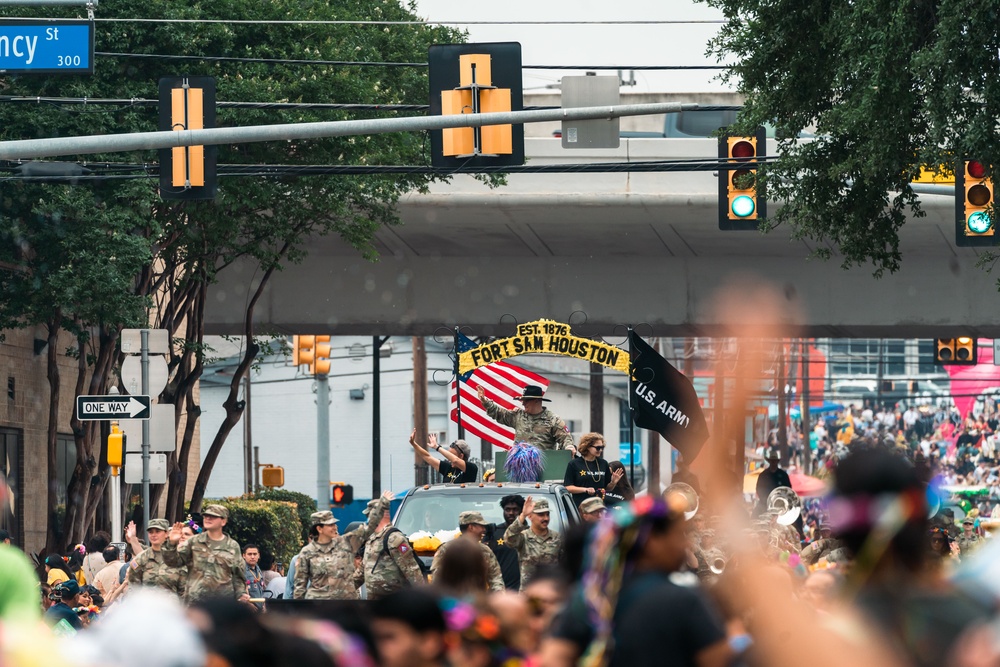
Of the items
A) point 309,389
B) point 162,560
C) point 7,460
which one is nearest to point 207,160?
point 162,560

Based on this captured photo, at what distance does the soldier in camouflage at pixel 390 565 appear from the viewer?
13.8m

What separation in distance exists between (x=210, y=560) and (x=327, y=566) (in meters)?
1.14

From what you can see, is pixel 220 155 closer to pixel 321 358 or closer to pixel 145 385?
pixel 145 385

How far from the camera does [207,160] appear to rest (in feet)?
53.1

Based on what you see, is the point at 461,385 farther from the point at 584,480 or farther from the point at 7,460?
the point at 7,460

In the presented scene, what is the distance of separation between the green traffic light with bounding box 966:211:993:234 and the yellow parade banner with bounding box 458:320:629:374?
204 inches

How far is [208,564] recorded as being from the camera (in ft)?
46.6

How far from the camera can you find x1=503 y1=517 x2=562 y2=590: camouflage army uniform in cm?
1407

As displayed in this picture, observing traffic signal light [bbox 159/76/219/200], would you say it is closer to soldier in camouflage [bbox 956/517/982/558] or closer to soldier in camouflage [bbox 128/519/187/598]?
soldier in camouflage [bbox 128/519/187/598]

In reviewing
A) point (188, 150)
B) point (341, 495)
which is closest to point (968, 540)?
point (188, 150)

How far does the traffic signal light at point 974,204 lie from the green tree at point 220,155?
31.1ft

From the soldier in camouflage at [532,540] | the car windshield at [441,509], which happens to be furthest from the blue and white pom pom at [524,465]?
the soldier in camouflage at [532,540]

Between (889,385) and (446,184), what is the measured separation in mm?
85083

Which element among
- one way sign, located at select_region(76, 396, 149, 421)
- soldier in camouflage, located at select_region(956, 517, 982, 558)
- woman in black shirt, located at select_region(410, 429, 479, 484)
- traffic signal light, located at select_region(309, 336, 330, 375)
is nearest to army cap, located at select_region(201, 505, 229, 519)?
woman in black shirt, located at select_region(410, 429, 479, 484)
